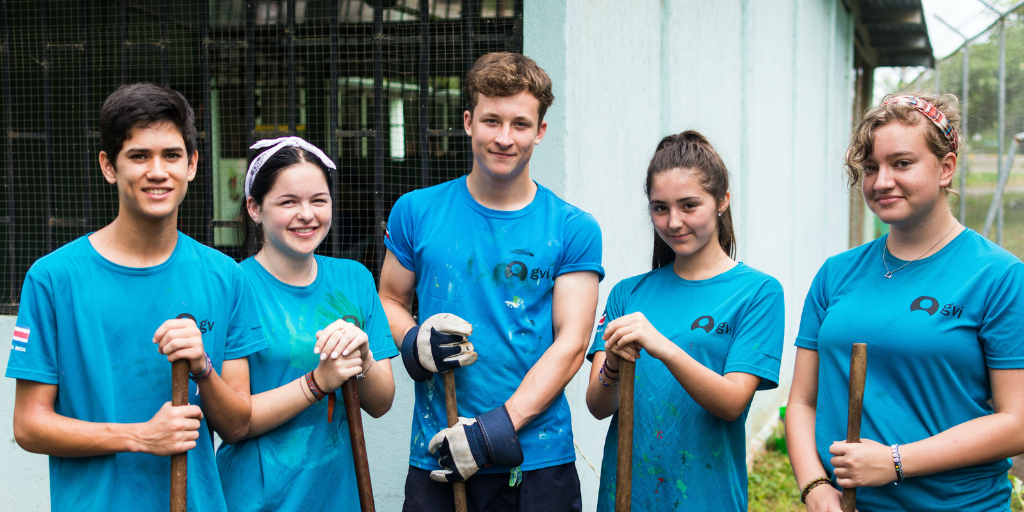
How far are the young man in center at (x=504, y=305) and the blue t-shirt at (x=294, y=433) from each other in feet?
0.77

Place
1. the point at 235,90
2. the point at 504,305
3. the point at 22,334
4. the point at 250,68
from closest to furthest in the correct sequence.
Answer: the point at 22,334 → the point at 504,305 → the point at 250,68 → the point at 235,90

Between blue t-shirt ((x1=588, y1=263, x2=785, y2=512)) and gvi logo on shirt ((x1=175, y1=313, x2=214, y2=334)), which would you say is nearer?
gvi logo on shirt ((x1=175, y1=313, x2=214, y2=334))

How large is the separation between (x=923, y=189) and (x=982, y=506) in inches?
32.1

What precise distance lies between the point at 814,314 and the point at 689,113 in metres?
2.97

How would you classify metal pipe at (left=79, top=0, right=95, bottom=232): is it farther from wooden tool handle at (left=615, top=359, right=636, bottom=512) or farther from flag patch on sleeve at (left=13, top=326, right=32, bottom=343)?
wooden tool handle at (left=615, top=359, right=636, bottom=512)

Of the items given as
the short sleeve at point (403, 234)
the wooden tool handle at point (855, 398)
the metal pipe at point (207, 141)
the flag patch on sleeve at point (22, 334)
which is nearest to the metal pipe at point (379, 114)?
the metal pipe at point (207, 141)

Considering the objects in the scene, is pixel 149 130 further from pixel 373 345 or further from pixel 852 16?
pixel 852 16

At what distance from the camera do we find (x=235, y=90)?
4.43 metres

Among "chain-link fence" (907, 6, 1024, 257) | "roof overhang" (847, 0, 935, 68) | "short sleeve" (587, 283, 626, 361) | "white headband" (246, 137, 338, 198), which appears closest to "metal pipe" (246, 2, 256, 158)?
"white headband" (246, 137, 338, 198)

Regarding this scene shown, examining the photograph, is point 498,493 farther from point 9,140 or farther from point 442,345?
point 9,140

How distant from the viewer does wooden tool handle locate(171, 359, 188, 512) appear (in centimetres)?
185

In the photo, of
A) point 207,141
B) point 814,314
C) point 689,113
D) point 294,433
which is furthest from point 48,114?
point 814,314

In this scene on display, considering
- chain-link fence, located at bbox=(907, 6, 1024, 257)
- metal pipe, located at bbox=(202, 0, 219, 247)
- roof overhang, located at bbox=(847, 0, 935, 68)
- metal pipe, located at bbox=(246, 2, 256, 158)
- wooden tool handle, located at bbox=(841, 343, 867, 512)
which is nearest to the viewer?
wooden tool handle, located at bbox=(841, 343, 867, 512)

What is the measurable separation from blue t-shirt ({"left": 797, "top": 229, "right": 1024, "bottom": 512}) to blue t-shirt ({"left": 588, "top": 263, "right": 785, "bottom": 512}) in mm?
216
